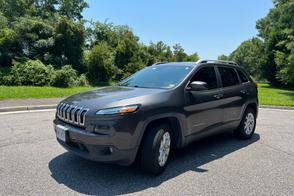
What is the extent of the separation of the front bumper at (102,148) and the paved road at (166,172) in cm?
38

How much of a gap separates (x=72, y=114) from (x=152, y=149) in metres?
1.24

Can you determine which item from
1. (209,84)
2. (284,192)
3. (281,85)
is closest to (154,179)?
(284,192)

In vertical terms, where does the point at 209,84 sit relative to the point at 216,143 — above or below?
above

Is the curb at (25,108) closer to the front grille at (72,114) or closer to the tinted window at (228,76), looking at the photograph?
the front grille at (72,114)

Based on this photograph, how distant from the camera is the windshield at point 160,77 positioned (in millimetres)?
Answer: 5020

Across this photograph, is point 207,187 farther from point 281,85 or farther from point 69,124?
point 281,85

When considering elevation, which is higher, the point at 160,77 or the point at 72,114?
the point at 160,77

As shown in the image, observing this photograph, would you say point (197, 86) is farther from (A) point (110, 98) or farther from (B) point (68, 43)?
(B) point (68, 43)

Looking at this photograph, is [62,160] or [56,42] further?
[56,42]

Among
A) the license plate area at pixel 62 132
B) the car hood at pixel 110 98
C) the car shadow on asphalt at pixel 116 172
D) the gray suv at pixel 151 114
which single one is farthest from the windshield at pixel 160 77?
the license plate area at pixel 62 132

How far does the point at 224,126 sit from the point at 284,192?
206 cm

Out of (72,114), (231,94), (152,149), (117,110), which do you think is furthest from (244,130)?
(72,114)

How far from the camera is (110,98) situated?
4.27 m

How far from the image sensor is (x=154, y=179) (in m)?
4.29
